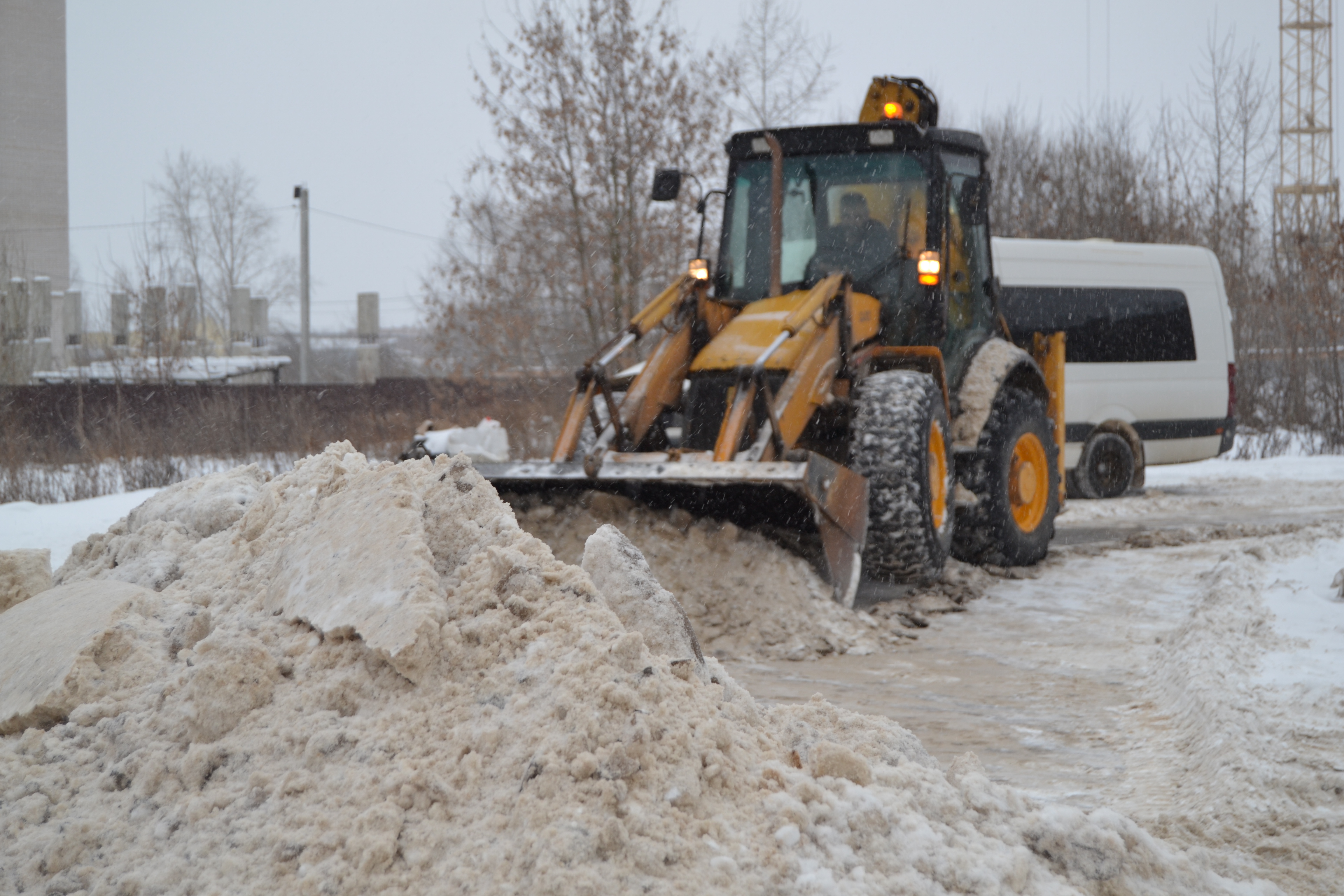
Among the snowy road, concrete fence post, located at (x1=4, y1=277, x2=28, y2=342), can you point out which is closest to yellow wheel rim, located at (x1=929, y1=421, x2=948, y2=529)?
the snowy road

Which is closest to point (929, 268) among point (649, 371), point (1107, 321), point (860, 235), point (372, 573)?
point (860, 235)

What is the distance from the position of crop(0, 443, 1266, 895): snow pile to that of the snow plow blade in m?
1.86

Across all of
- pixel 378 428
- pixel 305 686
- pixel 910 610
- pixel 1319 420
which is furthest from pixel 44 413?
pixel 1319 420

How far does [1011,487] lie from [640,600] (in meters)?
4.80

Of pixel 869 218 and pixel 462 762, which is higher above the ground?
pixel 869 218

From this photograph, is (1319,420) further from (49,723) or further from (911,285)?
(49,723)

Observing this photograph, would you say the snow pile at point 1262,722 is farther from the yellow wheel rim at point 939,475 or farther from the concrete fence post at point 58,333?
the concrete fence post at point 58,333

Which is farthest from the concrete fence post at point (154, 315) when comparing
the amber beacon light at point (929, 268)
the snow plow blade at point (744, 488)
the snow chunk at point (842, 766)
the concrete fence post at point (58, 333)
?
the snow chunk at point (842, 766)

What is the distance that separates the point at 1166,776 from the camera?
361 cm

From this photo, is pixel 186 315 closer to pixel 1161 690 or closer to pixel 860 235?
pixel 860 235

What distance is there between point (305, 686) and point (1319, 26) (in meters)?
32.4

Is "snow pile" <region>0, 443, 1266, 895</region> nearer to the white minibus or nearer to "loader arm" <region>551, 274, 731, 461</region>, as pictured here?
"loader arm" <region>551, 274, 731, 461</region>

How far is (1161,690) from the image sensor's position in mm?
4633

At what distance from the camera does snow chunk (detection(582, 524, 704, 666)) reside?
3303mm
